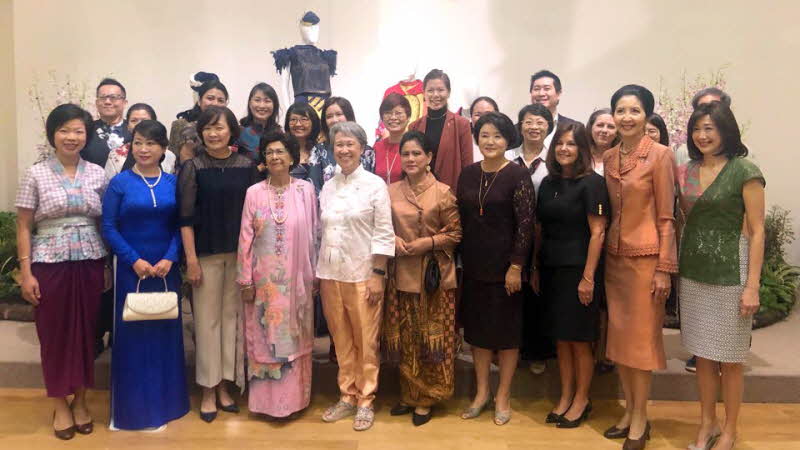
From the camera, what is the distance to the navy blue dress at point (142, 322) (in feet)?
8.33

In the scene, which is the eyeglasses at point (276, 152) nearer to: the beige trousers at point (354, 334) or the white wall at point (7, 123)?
the beige trousers at point (354, 334)

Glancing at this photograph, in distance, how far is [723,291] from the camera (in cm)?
229

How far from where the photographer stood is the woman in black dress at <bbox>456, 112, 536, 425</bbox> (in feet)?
8.34

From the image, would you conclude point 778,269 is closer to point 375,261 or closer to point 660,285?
point 660,285

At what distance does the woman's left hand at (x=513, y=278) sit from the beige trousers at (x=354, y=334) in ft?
2.12

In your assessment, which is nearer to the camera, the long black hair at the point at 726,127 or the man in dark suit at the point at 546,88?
the long black hair at the point at 726,127

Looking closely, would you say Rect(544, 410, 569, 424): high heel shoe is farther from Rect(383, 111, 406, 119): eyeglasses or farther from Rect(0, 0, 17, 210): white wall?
Rect(0, 0, 17, 210): white wall

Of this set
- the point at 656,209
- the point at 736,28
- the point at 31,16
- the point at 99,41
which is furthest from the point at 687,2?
the point at 31,16

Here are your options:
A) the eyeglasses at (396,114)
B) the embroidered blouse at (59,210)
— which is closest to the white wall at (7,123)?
the embroidered blouse at (59,210)

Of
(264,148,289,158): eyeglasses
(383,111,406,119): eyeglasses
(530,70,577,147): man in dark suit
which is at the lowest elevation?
(264,148,289,158): eyeglasses

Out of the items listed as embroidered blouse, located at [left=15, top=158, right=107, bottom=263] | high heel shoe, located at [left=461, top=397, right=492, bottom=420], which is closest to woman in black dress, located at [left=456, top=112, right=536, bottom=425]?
high heel shoe, located at [left=461, top=397, right=492, bottom=420]

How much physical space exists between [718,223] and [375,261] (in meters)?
1.53

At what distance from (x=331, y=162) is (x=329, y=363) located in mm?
1166

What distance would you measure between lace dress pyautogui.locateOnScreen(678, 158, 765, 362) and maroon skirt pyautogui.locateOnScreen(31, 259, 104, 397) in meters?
2.82
